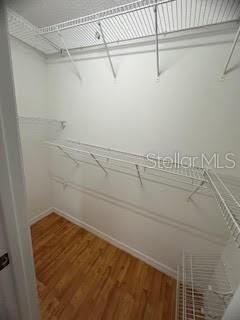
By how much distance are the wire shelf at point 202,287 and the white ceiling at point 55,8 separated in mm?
1885

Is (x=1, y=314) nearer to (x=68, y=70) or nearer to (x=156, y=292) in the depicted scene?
(x=156, y=292)

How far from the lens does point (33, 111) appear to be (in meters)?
1.92

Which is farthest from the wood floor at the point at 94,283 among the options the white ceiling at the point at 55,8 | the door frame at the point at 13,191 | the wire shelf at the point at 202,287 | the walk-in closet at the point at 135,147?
the white ceiling at the point at 55,8

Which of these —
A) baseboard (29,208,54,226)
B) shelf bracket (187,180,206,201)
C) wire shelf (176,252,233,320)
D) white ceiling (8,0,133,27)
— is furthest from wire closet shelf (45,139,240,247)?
white ceiling (8,0,133,27)

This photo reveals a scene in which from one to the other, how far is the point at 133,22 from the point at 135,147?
0.91 metres

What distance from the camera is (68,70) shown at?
5.73 ft

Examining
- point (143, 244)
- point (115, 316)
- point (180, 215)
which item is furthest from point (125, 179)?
point (115, 316)

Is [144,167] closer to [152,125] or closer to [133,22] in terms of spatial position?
[152,125]

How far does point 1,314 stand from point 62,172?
1738 mm

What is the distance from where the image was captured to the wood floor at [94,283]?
4.30ft

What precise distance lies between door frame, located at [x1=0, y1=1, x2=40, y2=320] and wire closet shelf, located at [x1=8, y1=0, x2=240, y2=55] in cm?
85

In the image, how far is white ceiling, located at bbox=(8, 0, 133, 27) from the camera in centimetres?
108

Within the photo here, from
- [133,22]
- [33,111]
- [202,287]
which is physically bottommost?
[202,287]

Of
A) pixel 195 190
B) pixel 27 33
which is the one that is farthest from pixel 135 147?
pixel 27 33
